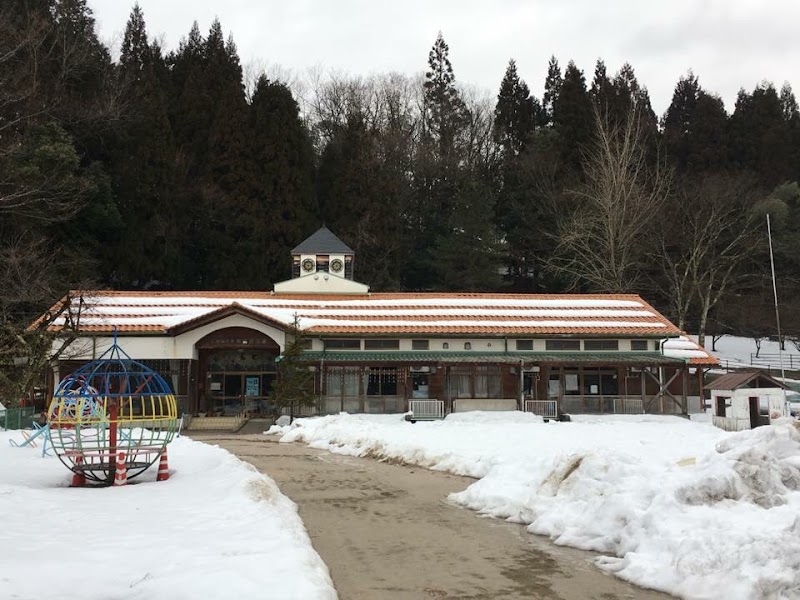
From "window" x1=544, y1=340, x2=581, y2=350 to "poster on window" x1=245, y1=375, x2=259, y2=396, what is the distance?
1351 centimetres

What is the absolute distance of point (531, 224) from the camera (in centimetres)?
5012

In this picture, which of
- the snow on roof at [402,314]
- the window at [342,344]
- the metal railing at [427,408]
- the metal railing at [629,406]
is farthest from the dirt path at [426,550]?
the metal railing at [629,406]

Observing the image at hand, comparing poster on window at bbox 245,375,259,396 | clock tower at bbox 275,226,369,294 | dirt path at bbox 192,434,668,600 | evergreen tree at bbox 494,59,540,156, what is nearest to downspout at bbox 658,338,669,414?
clock tower at bbox 275,226,369,294

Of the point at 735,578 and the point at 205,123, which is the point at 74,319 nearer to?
the point at 205,123

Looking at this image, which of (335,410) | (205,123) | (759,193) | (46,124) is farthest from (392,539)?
(759,193)

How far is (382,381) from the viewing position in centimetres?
2936

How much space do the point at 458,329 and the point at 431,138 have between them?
95.5 ft

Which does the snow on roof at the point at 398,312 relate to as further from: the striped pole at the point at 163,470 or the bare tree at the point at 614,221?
the striped pole at the point at 163,470

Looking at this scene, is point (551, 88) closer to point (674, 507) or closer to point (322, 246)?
point (322, 246)

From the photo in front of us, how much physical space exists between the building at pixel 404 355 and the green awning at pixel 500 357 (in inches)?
1.8

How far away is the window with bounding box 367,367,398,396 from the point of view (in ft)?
96.0

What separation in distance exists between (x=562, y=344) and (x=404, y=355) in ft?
24.5

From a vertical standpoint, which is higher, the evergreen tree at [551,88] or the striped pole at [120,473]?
the evergreen tree at [551,88]

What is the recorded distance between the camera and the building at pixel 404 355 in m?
28.4
